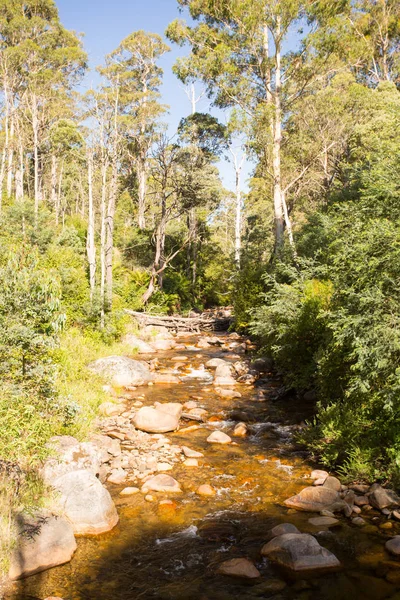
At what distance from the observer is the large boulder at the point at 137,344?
16.4m

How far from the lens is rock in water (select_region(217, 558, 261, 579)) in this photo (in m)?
4.59

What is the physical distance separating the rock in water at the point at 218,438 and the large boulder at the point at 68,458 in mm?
2192

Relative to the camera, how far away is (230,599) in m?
4.25

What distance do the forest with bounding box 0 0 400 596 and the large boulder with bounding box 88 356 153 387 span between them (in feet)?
1.69

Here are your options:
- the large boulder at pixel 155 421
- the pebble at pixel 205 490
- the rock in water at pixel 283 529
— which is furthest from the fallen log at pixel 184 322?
the rock in water at pixel 283 529

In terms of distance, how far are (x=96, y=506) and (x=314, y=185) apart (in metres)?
25.4

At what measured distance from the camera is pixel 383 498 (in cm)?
572

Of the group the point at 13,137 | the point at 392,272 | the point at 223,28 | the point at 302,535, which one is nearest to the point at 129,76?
the point at 13,137

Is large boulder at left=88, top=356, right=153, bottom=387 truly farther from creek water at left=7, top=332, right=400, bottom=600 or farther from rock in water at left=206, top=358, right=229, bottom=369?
creek water at left=7, top=332, right=400, bottom=600

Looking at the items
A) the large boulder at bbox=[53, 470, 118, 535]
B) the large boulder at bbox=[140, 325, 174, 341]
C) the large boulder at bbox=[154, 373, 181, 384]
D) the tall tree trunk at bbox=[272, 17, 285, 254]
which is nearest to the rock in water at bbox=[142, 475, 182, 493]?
the large boulder at bbox=[53, 470, 118, 535]

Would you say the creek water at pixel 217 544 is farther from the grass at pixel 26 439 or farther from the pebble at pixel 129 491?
the grass at pixel 26 439

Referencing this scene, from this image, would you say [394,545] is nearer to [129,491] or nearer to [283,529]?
[283,529]

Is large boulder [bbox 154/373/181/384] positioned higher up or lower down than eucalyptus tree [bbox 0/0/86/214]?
lower down

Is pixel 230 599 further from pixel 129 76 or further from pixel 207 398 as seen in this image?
pixel 129 76
